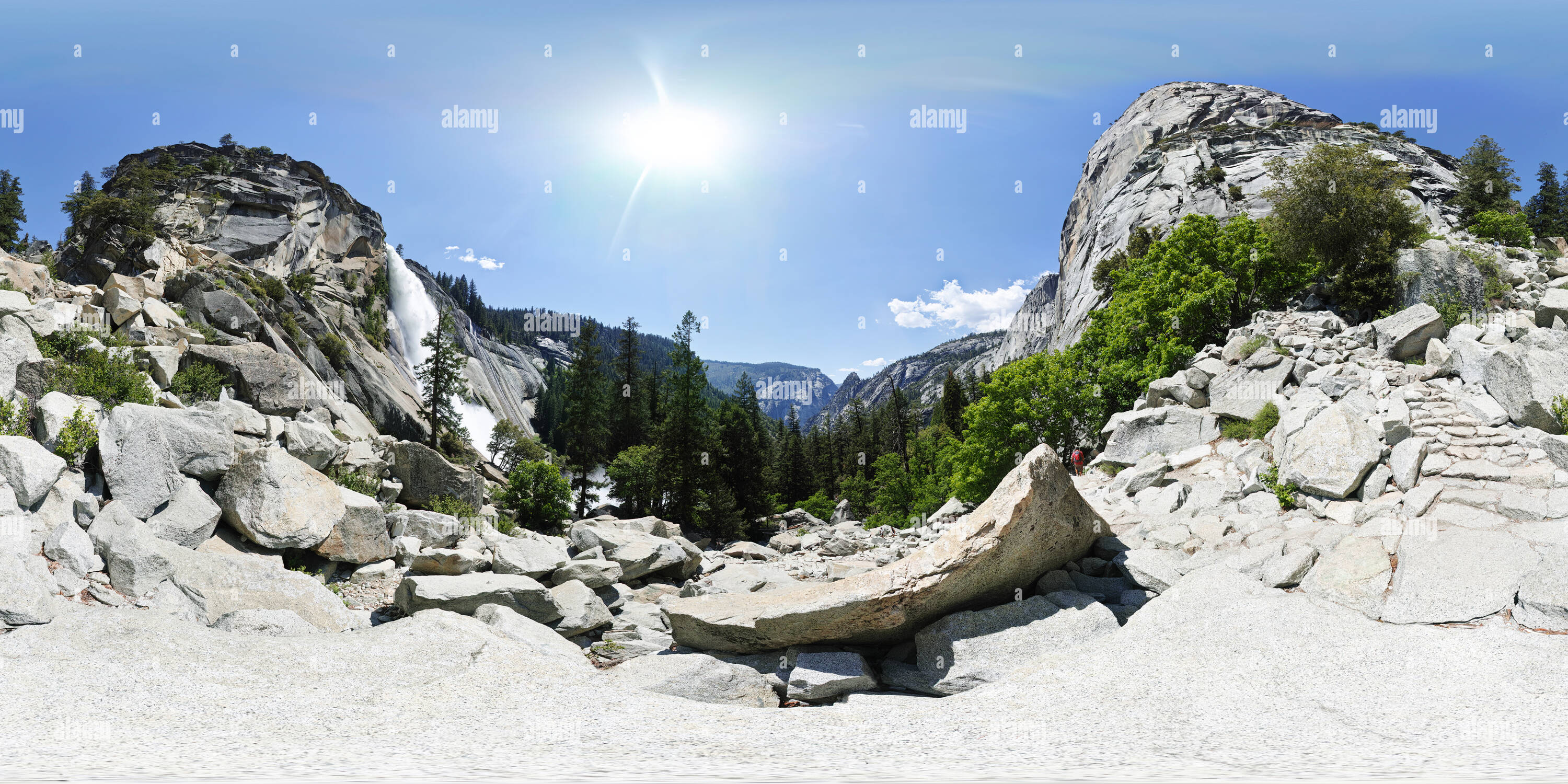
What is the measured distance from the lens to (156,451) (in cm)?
1293

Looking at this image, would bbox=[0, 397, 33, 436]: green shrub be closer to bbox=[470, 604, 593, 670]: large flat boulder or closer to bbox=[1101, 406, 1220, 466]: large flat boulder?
bbox=[470, 604, 593, 670]: large flat boulder

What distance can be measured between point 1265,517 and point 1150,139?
3773 inches

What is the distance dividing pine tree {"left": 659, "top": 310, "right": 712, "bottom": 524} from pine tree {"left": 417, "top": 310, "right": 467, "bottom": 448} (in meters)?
13.1

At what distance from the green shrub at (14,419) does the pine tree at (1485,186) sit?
198 feet

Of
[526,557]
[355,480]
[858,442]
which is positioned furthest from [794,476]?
[526,557]

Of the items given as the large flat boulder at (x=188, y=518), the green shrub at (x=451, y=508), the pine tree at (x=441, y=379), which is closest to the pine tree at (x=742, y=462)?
the pine tree at (x=441, y=379)

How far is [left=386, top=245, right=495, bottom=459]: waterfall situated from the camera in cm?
6191

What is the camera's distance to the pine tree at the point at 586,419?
1797 inches

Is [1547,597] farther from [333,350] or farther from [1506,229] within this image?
[333,350]

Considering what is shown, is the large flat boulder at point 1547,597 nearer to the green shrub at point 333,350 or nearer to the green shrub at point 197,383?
the green shrub at point 197,383

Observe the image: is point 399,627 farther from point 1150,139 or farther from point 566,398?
point 1150,139

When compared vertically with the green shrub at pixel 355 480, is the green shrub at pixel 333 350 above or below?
above

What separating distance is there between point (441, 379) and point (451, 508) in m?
21.4

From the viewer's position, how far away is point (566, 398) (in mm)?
54125
